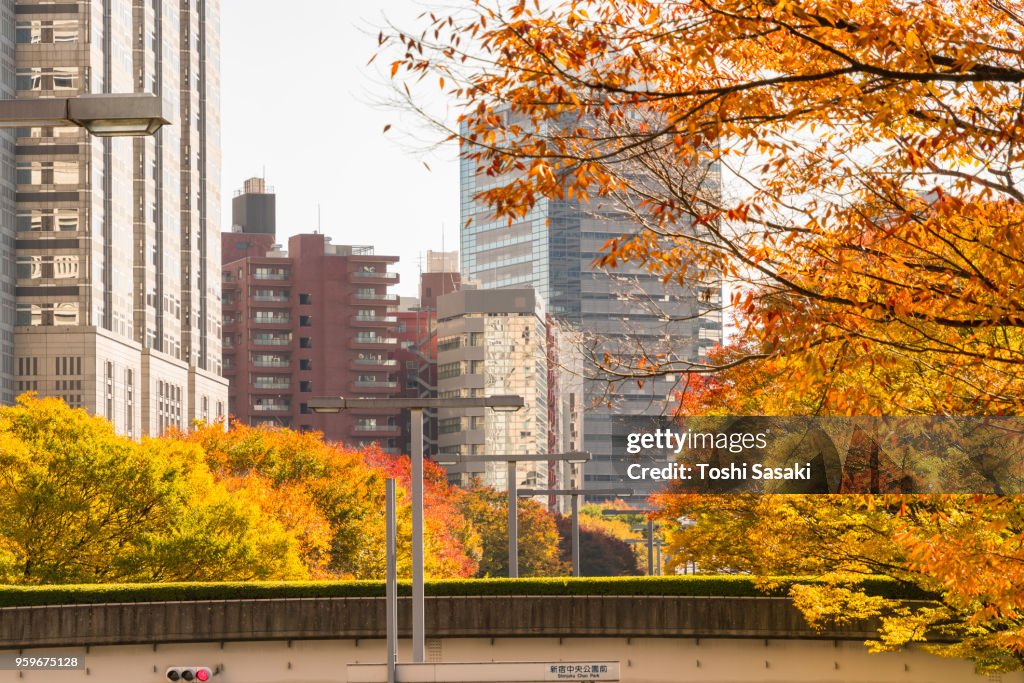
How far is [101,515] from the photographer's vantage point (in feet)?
140

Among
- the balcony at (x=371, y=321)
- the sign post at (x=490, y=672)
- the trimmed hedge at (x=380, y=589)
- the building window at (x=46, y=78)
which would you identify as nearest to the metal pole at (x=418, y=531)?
the sign post at (x=490, y=672)

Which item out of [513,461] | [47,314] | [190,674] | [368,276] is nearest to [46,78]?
[47,314]

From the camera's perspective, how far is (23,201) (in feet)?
365

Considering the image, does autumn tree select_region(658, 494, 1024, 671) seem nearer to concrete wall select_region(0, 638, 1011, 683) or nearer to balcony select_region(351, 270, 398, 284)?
concrete wall select_region(0, 638, 1011, 683)

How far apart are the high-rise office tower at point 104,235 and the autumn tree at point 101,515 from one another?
64.1 meters

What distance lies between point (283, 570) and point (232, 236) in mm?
139248

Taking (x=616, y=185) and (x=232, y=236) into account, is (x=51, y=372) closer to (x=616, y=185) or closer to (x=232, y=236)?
(x=232, y=236)

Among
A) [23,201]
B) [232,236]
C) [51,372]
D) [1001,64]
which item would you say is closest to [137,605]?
[1001,64]

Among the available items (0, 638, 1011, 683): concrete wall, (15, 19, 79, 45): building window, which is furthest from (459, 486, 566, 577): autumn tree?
(0, 638, 1011, 683): concrete wall

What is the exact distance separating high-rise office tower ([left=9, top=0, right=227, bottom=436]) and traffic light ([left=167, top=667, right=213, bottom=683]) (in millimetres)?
75736

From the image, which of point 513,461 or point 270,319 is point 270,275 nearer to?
point 270,319

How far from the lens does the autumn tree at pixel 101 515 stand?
4162cm

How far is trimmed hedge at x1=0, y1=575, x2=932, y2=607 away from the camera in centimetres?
3522

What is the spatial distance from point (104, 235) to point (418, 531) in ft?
319
